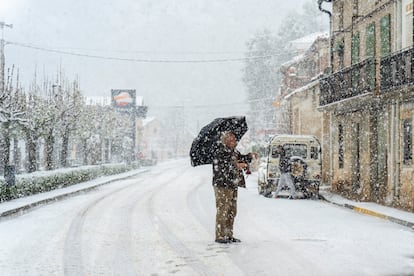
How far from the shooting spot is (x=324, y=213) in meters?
15.7

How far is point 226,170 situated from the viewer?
9.92m

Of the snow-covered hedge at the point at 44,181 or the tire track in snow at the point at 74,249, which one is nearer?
the tire track in snow at the point at 74,249

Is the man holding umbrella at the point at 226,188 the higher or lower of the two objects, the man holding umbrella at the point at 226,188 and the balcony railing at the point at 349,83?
the lower

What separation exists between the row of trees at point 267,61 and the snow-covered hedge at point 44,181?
4055cm

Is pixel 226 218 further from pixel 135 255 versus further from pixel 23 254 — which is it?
pixel 23 254

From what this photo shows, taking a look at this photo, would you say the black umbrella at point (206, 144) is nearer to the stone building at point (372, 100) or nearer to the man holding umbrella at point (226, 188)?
the man holding umbrella at point (226, 188)

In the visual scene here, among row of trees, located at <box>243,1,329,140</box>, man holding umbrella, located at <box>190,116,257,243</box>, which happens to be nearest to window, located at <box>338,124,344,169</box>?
man holding umbrella, located at <box>190,116,257,243</box>

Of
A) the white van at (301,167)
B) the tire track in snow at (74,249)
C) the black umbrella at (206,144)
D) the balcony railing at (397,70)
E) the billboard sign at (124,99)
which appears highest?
the billboard sign at (124,99)

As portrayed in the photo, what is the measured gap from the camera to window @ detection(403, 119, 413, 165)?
59.4ft

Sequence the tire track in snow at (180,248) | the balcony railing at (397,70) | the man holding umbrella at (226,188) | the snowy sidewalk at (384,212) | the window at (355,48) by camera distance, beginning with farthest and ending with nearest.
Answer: the window at (355,48) → the balcony railing at (397,70) → the snowy sidewalk at (384,212) → the man holding umbrella at (226,188) → the tire track in snow at (180,248)

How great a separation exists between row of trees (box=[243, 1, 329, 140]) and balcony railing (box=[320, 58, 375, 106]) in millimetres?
47496

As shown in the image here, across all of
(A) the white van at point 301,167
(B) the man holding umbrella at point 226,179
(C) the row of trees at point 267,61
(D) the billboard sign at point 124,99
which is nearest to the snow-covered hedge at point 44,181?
(A) the white van at point 301,167

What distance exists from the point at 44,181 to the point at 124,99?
51.0m

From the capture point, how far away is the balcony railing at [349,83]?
62.1ft
